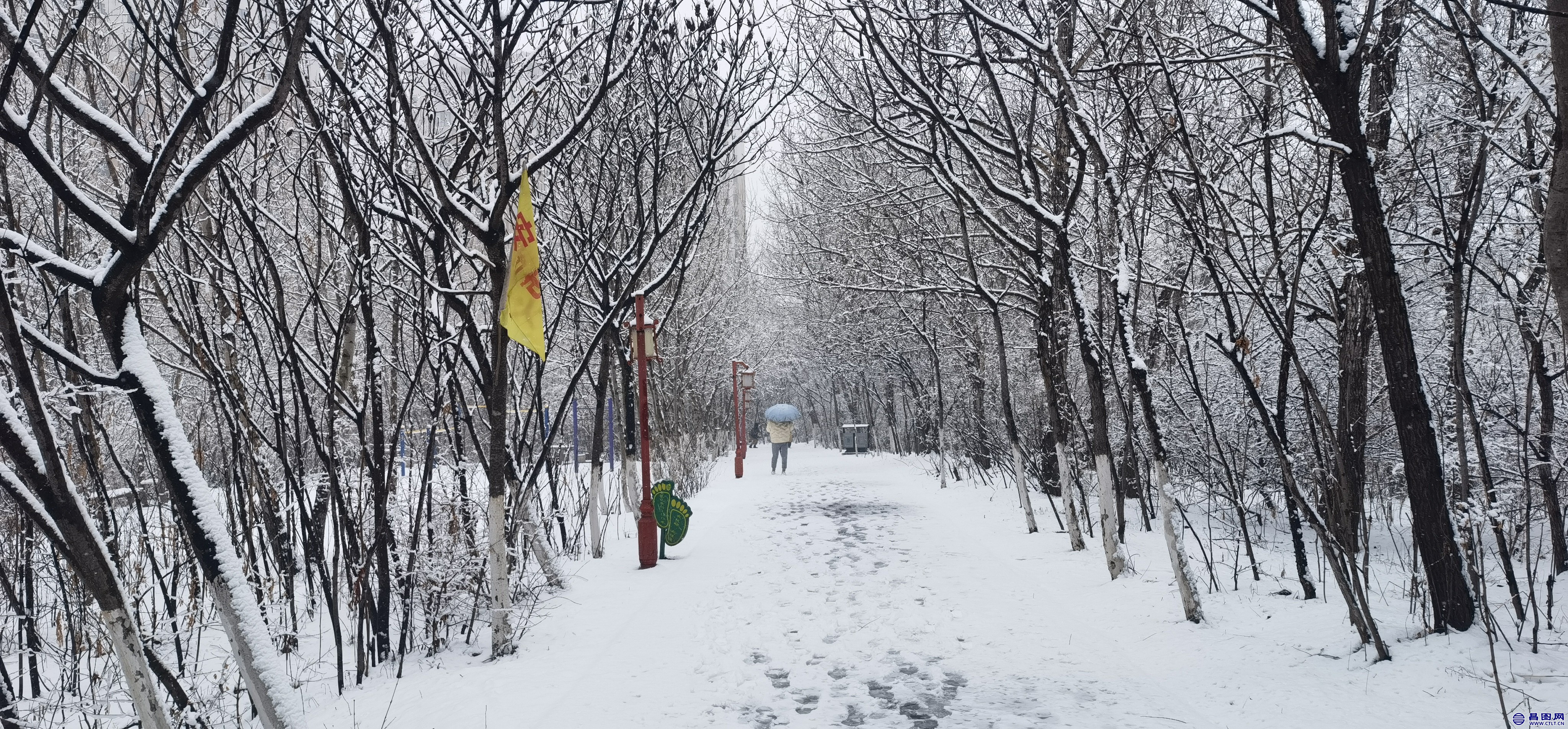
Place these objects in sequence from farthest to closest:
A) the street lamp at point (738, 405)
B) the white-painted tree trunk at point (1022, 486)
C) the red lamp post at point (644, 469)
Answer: the street lamp at point (738, 405)
the white-painted tree trunk at point (1022, 486)
the red lamp post at point (644, 469)

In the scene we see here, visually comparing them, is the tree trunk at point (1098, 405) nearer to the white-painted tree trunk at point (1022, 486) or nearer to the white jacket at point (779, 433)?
the white-painted tree trunk at point (1022, 486)

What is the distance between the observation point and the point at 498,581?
16.8 ft

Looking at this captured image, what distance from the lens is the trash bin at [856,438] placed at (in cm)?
3052

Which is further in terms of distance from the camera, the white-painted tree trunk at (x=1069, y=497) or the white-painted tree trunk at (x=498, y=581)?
the white-painted tree trunk at (x=1069, y=497)

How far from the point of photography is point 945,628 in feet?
18.5

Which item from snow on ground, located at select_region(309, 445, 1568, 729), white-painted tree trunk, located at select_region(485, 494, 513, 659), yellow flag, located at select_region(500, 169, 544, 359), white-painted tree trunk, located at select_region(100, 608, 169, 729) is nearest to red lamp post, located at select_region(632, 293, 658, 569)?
snow on ground, located at select_region(309, 445, 1568, 729)

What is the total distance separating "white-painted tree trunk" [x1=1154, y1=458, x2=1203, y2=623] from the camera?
17.3ft

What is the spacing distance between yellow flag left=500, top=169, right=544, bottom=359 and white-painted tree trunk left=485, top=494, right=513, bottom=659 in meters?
1.02

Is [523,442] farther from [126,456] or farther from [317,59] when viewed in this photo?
[126,456]

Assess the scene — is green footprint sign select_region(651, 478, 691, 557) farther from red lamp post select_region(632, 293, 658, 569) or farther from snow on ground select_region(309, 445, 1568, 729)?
snow on ground select_region(309, 445, 1568, 729)

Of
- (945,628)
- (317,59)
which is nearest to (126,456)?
(317,59)

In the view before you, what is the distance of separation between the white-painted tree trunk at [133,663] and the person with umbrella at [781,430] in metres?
18.4

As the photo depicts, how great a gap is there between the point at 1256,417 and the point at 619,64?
774 centimetres

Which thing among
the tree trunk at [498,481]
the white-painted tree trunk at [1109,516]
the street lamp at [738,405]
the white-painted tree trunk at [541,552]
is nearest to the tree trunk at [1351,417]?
the white-painted tree trunk at [1109,516]
